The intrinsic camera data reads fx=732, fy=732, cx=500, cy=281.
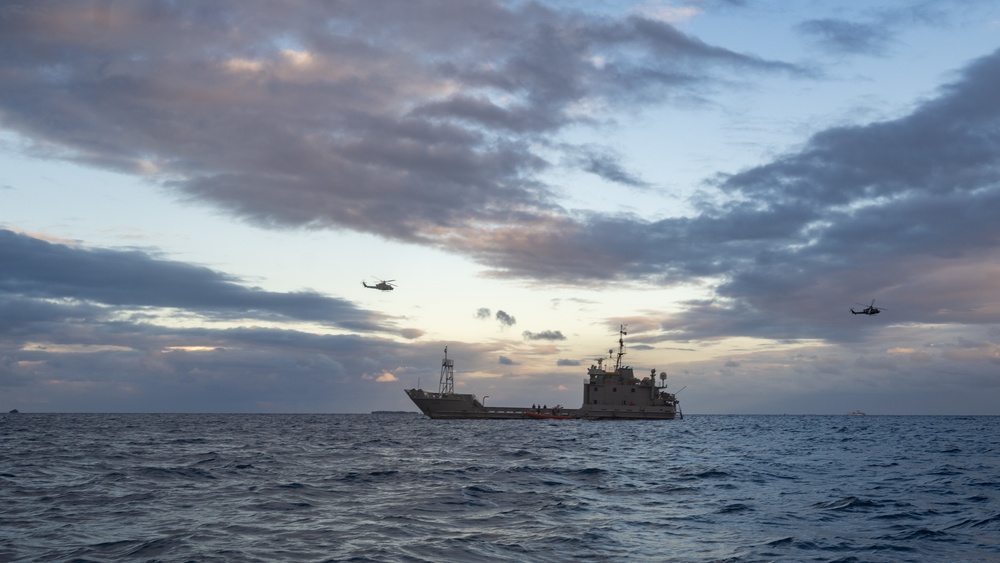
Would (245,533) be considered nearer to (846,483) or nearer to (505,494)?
(505,494)

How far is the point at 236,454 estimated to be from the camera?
4800 centimetres

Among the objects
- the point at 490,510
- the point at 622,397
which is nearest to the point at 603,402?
the point at 622,397

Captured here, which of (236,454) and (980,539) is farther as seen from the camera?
(236,454)

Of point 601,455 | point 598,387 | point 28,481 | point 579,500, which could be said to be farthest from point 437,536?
point 598,387

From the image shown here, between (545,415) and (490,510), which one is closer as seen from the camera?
(490,510)

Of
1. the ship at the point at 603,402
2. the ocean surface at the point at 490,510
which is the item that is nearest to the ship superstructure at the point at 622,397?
the ship at the point at 603,402

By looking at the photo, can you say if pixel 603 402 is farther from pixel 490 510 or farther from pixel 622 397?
pixel 490 510

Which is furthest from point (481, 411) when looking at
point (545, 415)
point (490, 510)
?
point (490, 510)

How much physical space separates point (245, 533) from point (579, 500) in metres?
12.3

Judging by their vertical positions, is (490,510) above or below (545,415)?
above

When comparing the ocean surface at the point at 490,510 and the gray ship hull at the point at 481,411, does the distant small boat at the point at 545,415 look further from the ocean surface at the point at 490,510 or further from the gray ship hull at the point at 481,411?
the ocean surface at the point at 490,510

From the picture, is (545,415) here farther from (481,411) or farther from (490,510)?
(490,510)

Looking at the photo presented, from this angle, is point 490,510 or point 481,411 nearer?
point 490,510

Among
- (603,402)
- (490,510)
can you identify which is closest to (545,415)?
(603,402)
